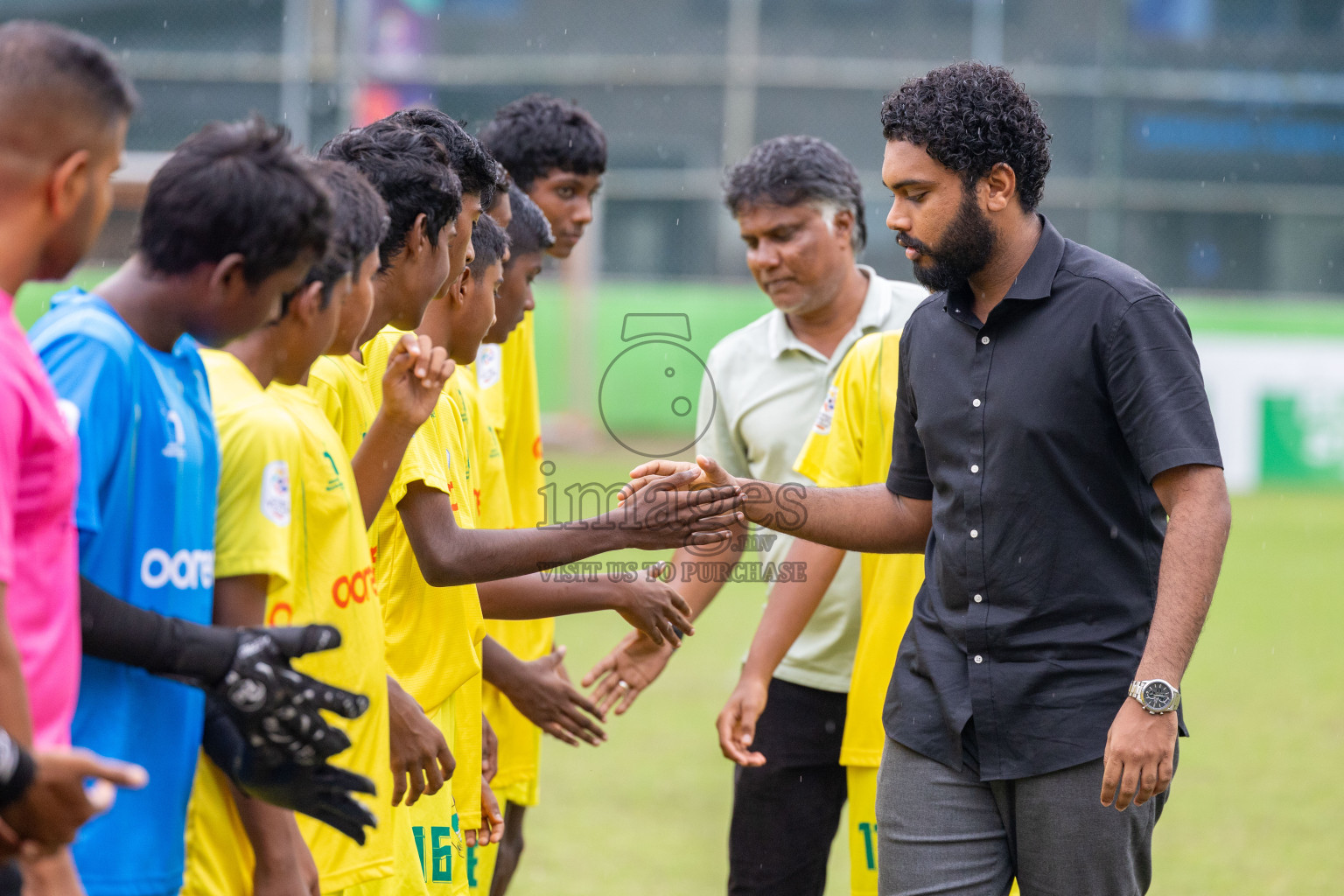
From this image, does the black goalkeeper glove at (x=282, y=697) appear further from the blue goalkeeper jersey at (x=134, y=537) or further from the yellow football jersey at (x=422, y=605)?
the yellow football jersey at (x=422, y=605)

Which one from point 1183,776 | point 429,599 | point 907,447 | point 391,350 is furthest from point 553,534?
point 1183,776

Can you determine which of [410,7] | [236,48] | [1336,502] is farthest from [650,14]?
[1336,502]

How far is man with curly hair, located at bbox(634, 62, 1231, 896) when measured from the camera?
2945mm

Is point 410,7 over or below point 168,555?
over

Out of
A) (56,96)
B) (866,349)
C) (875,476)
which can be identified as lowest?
(875,476)

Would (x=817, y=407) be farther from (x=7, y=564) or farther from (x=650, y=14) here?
(x=650, y=14)

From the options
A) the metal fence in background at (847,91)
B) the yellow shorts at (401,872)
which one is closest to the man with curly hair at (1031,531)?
the yellow shorts at (401,872)

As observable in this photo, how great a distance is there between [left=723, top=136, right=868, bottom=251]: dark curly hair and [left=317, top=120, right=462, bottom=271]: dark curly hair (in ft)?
5.68

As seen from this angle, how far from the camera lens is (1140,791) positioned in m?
2.91

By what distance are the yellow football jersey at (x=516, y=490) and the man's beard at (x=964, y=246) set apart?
141cm

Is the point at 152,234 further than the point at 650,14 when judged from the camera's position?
No

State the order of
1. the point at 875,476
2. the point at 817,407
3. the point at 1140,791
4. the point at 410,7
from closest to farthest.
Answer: the point at 1140,791
the point at 875,476
the point at 817,407
the point at 410,7

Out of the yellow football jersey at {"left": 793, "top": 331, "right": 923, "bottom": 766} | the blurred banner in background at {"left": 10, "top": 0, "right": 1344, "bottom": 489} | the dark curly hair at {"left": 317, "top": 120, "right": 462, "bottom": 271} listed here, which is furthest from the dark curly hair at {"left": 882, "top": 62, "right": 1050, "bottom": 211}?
the blurred banner in background at {"left": 10, "top": 0, "right": 1344, "bottom": 489}

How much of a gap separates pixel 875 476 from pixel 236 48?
18812mm
